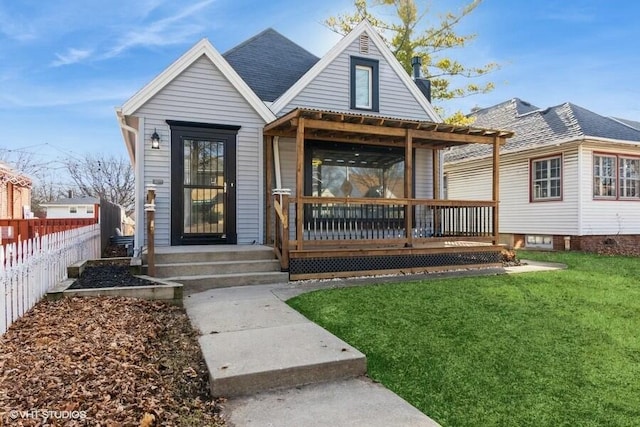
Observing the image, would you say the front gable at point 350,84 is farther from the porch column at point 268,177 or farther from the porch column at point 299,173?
the porch column at point 299,173

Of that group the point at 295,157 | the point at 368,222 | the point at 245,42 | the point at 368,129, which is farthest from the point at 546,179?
the point at 245,42

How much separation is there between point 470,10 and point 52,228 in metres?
18.6

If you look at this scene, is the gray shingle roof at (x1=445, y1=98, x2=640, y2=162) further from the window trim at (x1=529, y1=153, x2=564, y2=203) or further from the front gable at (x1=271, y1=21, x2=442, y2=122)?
the front gable at (x1=271, y1=21, x2=442, y2=122)

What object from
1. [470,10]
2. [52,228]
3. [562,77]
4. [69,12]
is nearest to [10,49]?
[69,12]

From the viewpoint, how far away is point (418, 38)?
1906cm

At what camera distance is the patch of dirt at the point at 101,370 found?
7.71 ft

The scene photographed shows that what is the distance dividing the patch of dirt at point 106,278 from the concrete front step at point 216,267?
1.89ft

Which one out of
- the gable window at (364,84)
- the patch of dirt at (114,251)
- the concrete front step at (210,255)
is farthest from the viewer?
the gable window at (364,84)

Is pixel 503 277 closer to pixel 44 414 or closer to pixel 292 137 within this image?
pixel 292 137

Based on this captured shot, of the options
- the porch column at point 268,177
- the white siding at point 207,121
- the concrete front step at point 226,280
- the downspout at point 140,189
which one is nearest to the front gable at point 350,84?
the porch column at point 268,177

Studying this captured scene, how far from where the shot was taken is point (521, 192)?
46.0 feet

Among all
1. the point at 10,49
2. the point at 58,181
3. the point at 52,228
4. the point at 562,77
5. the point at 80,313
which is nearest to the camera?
the point at 80,313

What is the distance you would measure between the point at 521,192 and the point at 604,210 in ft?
8.03

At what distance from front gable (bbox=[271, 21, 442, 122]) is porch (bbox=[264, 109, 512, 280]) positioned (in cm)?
97
